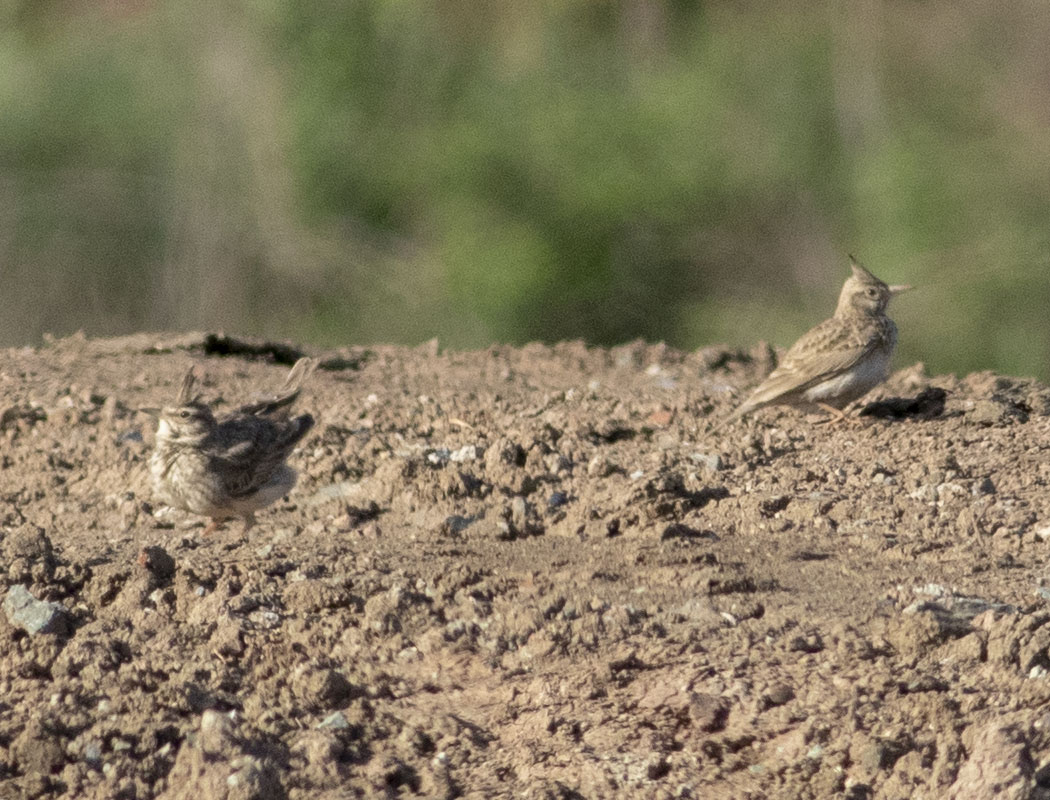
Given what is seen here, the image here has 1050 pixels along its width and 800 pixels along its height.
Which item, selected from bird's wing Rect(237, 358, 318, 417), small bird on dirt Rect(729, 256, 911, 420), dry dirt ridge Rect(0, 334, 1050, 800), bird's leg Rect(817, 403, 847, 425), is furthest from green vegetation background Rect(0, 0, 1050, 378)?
dry dirt ridge Rect(0, 334, 1050, 800)

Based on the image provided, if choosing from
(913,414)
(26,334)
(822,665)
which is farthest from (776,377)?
(26,334)

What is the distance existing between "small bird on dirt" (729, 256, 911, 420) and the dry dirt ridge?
1.25 ft

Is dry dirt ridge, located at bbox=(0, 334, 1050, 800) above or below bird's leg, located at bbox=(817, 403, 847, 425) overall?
below

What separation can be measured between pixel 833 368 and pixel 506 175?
490 inches

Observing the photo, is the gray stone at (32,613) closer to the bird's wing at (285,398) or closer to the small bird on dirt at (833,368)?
the bird's wing at (285,398)

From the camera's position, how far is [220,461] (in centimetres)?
627

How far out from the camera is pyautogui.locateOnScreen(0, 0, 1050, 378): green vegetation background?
1744 centimetres

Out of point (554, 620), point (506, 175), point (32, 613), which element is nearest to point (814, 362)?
point (554, 620)

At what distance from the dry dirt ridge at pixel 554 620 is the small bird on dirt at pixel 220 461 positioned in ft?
0.51

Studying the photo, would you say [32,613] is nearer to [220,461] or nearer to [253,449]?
[220,461]

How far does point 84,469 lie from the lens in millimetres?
7070

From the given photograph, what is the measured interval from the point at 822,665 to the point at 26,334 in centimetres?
1303

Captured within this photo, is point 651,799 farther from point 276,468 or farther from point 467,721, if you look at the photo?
point 276,468

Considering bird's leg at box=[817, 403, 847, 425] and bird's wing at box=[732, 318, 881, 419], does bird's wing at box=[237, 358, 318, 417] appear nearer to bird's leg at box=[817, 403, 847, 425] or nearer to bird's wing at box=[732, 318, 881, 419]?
bird's wing at box=[732, 318, 881, 419]
